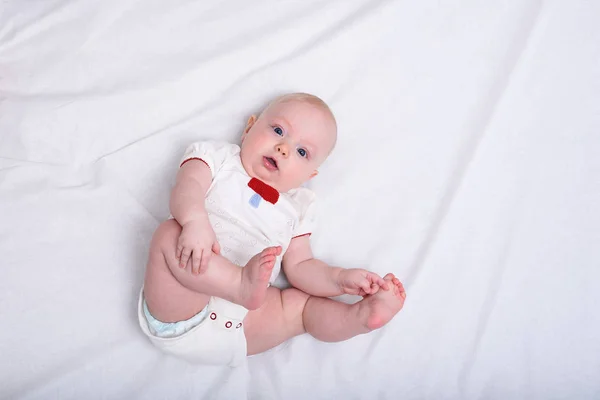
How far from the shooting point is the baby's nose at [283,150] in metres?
1.36

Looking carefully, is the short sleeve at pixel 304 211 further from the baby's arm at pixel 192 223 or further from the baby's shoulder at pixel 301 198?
the baby's arm at pixel 192 223

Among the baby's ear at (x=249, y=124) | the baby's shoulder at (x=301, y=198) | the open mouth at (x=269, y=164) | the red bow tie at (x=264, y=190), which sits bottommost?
the baby's shoulder at (x=301, y=198)

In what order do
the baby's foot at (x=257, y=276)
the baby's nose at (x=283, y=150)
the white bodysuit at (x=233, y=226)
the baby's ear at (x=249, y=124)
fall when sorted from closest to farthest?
the baby's foot at (x=257, y=276)
the white bodysuit at (x=233, y=226)
the baby's nose at (x=283, y=150)
the baby's ear at (x=249, y=124)

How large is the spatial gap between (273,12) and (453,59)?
47 cm

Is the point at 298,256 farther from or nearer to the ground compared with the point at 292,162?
nearer to the ground

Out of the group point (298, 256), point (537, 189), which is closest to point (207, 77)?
point (298, 256)

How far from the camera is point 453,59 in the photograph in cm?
159

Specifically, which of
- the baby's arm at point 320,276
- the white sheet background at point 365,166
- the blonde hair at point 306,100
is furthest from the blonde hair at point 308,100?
the baby's arm at point 320,276

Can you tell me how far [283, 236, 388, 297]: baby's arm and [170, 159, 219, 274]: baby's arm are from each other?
277mm

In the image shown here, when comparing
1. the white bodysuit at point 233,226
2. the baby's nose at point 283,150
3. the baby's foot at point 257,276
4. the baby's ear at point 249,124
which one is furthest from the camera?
the baby's ear at point 249,124

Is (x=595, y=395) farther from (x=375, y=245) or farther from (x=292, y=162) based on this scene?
(x=292, y=162)

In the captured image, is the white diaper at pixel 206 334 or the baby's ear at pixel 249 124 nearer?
the white diaper at pixel 206 334

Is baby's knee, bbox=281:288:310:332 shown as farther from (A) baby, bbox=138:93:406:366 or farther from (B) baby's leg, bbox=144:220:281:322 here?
(B) baby's leg, bbox=144:220:281:322

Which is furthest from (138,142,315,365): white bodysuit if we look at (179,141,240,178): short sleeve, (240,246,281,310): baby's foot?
(240,246,281,310): baby's foot
